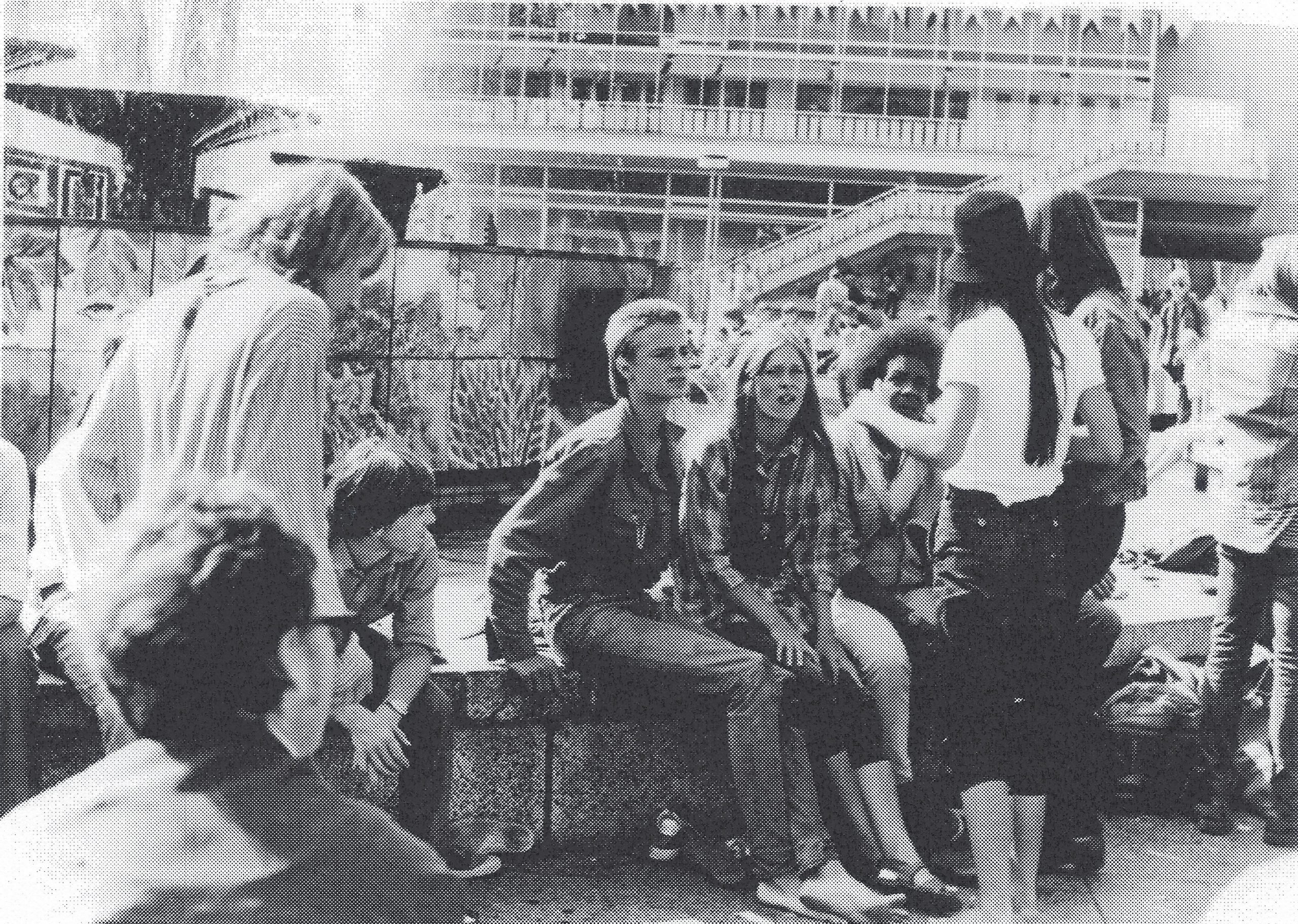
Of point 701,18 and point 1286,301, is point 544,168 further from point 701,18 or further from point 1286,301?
point 1286,301

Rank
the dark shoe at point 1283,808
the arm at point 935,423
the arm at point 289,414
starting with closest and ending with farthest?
the arm at point 289,414 → the arm at point 935,423 → the dark shoe at point 1283,808

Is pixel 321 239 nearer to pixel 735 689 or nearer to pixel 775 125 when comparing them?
pixel 775 125

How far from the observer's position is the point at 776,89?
280cm

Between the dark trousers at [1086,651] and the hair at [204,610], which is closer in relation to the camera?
the hair at [204,610]

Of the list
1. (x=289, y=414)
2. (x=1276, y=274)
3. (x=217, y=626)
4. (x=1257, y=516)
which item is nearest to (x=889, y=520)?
(x=1257, y=516)

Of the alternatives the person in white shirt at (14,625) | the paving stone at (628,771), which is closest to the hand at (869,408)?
the paving stone at (628,771)

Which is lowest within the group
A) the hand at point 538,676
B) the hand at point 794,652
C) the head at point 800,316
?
the hand at point 538,676

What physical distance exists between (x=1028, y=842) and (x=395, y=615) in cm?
132

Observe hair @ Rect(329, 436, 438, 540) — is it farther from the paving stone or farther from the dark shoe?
the dark shoe

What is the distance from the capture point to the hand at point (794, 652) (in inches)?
112

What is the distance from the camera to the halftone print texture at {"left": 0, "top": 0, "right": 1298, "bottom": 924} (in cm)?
276

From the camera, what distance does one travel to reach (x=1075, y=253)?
2850 mm

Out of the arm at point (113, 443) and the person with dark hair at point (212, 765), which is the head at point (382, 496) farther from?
the arm at point (113, 443)

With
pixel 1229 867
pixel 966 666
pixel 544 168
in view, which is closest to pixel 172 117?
pixel 544 168
